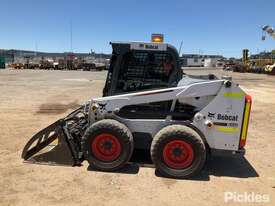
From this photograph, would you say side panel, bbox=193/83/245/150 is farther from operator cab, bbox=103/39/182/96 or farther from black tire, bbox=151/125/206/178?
operator cab, bbox=103/39/182/96

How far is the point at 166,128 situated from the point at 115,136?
856mm

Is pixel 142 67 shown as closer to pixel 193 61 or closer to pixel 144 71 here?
pixel 144 71

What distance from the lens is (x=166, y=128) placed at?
17.2ft

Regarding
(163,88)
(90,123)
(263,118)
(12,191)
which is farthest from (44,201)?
(263,118)

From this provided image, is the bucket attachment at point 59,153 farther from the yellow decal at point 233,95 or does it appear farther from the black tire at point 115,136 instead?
the yellow decal at point 233,95

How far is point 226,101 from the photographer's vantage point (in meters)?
5.21

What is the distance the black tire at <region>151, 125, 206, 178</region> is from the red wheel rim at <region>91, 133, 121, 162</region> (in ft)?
2.05

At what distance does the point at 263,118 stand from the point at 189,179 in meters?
6.69

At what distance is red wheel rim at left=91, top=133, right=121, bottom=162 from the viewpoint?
5.34m

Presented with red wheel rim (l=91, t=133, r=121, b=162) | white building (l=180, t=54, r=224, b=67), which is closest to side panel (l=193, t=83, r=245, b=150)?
white building (l=180, t=54, r=224, b=67)

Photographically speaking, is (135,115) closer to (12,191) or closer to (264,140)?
(12,191)

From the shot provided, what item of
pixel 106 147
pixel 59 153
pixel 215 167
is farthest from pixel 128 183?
pixel 215 167

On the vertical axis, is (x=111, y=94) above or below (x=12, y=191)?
above

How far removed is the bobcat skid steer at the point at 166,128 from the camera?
516cm
